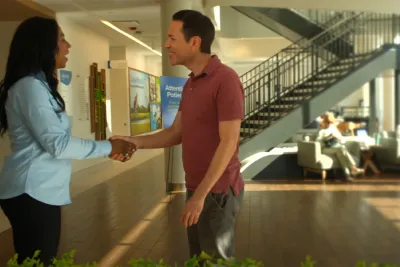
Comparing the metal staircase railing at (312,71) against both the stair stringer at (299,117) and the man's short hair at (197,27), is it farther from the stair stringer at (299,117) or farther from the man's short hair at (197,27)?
the man's short hair at (197,27)

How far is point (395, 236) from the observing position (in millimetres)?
4879

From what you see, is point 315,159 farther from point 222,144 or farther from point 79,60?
point 222,144

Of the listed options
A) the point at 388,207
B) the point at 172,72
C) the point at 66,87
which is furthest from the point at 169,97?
the point at 388,207

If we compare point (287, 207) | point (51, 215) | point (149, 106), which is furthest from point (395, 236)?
point (149, 106)

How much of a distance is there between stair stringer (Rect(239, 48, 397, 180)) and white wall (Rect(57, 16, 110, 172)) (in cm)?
309

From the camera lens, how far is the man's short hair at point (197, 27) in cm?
171

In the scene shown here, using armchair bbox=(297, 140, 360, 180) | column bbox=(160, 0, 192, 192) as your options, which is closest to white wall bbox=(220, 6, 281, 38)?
armchair bbox=(297, 140, 360, 180)

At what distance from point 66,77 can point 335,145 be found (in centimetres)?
514

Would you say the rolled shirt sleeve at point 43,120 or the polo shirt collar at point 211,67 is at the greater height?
the polo shirt collar at point 211,67

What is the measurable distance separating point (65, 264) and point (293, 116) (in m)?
8.64

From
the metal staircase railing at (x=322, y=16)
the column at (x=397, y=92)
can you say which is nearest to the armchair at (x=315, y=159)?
the column at (x=397, y=92)

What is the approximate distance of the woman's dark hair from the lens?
1.79 metres

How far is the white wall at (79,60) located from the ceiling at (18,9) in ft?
2.64

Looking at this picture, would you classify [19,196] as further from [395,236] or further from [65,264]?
[395,236]
